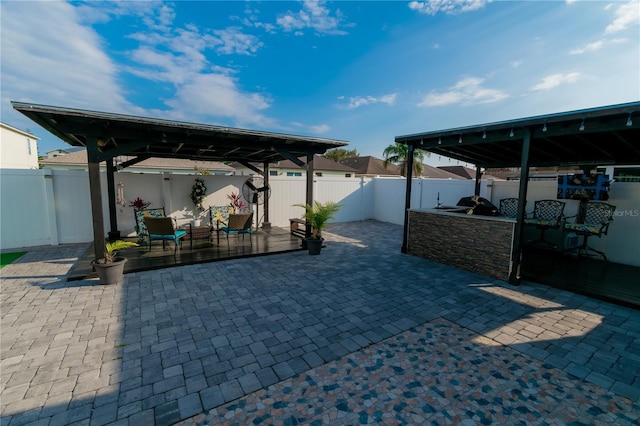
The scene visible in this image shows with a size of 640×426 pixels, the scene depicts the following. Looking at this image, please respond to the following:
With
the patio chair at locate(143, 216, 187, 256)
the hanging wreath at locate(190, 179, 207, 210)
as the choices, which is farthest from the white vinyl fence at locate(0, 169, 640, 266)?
the patio chair at locate(143, 216, 187, 256)

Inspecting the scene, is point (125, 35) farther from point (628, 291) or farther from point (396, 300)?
point (628, 291)

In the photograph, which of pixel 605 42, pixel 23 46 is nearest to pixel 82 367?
pixel 23 46

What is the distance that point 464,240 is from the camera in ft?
18.6

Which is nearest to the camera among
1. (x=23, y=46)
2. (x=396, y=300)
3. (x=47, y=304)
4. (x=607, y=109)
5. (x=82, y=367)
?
(x=82, y=367)

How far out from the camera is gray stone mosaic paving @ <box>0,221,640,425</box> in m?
2.24

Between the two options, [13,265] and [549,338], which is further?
[13,265]

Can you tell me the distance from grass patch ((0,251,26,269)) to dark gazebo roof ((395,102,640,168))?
8929 mm

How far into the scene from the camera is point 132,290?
4.35 m

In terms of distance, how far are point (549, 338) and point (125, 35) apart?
12871 mm

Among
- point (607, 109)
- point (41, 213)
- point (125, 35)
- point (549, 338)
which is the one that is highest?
point (125, 35)

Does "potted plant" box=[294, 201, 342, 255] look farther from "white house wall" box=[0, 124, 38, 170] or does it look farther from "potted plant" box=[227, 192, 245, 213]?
"white house wall" box=[0, 124, 38, 170]

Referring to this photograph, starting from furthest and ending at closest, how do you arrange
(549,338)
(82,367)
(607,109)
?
(607,109) < (549,338) < (82,367)

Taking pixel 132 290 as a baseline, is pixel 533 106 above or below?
above

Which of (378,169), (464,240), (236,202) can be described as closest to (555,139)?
(464,240)
